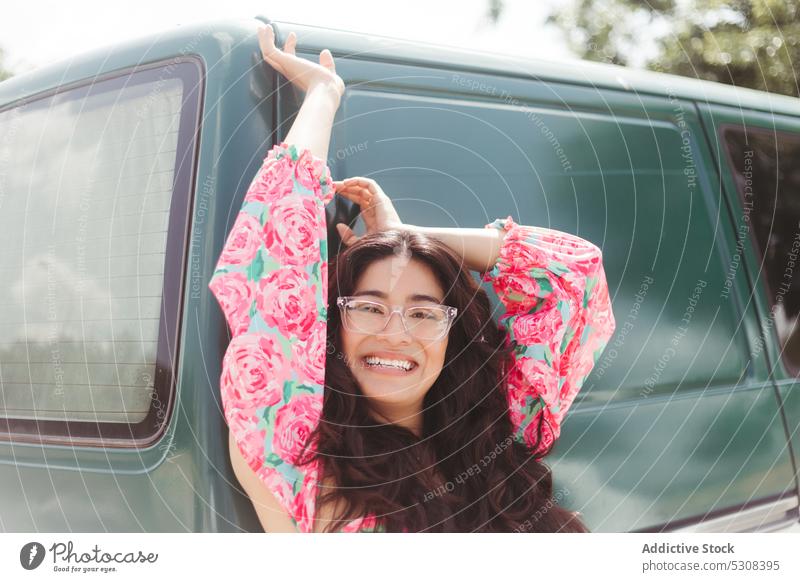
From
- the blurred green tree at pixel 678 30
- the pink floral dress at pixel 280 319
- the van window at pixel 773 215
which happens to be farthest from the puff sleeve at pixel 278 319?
the van window at pixel 773 215

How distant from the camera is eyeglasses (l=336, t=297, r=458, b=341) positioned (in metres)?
1.64

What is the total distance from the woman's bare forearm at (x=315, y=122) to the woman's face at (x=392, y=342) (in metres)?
0.25

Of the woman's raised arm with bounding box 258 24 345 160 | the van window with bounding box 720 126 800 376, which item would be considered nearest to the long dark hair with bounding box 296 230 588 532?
the woman's raised arm with bounding box 258 24 345 160

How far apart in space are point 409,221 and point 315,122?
0.97 feet

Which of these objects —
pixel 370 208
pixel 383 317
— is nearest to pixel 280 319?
pixel 383 317

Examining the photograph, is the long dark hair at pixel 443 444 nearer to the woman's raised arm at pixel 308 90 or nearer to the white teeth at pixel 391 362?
the white teeth at pixel 391 362

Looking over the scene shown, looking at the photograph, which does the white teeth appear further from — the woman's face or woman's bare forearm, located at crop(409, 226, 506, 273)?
woman's bare forearm, located at crop(409, 226, 506, 273)

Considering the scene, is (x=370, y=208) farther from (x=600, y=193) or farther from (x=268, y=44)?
(x=600, y=193)

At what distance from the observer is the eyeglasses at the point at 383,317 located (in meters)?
1.64

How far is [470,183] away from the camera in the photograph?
1.87m

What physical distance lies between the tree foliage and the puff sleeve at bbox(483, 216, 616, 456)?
835 mm
